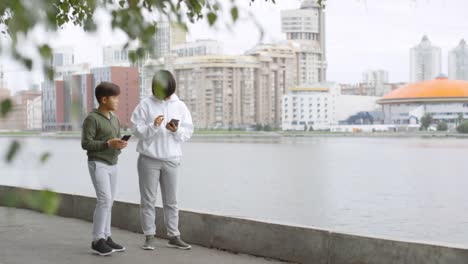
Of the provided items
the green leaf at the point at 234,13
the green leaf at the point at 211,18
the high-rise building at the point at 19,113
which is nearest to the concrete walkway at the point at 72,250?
the high-rise building at the point at 19,113

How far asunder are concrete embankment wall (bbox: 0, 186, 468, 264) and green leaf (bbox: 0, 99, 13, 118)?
→ 266 centimetres

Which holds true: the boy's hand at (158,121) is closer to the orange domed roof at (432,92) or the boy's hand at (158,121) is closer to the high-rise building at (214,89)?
the high-rise building at (214,89)

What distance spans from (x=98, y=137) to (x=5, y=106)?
3.74m

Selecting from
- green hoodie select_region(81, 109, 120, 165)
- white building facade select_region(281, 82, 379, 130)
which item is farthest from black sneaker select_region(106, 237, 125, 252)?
white building facade select_region(281, 82, 379, 130)

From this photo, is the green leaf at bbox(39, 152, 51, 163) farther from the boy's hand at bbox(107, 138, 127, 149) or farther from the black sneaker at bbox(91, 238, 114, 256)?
the black sneaker at bbox(91, 238, 114, 256)

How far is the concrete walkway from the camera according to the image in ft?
17.4

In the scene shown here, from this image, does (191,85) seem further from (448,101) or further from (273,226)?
(273,226)

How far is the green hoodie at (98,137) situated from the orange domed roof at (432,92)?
503 ft

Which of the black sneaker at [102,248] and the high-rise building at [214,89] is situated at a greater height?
the high-rise building at [214,89]

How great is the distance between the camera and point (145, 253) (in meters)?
5.55

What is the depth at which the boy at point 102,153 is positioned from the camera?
539 centimetres

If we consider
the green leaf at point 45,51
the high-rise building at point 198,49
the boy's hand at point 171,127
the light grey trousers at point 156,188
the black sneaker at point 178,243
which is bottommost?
the black sneaker at point 178,243

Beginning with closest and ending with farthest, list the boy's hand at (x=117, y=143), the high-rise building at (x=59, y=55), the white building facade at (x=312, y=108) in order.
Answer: the high-rise building at (x=59, y=55), the boy's hand at (x=117, y=143), the white building facade at (x=312, y=108)

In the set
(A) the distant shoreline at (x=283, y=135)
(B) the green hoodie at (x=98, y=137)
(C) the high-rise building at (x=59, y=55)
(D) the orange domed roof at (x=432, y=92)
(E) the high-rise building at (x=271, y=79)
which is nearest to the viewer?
(C) the high-rise building at (x=59, y=55)
